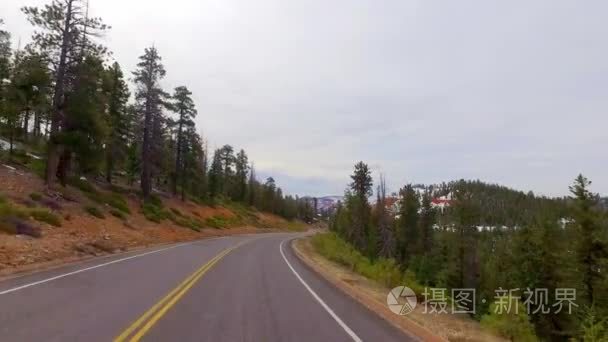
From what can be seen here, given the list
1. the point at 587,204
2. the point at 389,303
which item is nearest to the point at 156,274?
the point at 389,303

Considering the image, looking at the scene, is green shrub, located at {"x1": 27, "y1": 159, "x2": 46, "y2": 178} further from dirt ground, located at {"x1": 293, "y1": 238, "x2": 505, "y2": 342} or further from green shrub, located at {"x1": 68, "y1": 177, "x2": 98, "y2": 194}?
dirt ground, located at {"x1": 293, "y1": 238, "x2": 505, "y2": 342}

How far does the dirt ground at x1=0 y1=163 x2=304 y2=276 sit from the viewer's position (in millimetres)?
18297

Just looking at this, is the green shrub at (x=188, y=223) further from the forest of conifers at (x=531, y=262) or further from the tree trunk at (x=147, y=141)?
the forest of conifers at (x=531, y=262)

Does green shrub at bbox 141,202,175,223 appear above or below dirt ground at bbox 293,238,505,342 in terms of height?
above

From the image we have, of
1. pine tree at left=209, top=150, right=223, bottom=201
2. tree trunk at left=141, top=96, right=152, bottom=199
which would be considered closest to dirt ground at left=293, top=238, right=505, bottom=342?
tree trunk at left=141, top=96, right=152, bottom=199

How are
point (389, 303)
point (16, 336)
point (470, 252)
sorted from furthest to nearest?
point (470, 252) → point (389, 303) → point (16, 336)

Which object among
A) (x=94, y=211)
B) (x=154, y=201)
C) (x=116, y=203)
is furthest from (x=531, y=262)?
(x=154, y=201)

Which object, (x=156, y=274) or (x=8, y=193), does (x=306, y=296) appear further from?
(x=8, y=193)

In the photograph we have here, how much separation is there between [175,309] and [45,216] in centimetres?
1828

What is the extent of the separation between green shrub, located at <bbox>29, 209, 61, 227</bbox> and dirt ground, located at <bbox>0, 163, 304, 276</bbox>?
0.41 m

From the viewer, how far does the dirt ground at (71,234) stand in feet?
60.0

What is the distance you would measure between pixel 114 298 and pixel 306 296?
485cm

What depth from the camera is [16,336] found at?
7.38 meters

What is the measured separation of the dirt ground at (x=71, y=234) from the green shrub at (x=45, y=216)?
16.0 inches
